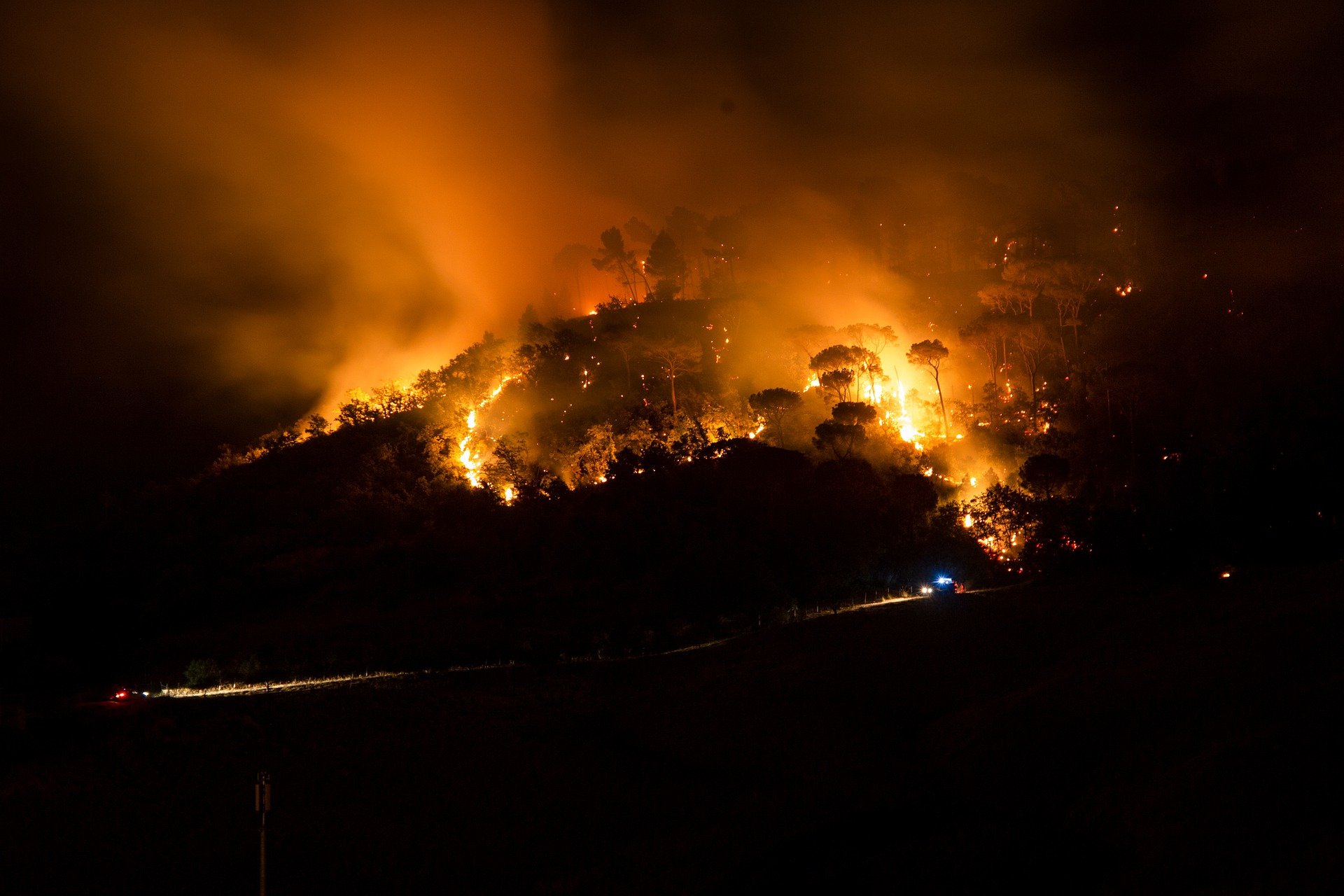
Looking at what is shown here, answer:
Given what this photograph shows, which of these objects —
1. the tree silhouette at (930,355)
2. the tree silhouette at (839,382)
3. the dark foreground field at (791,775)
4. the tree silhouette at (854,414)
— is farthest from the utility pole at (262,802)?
the tree silhouette at (930,355)

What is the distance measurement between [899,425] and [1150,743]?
4502 cm

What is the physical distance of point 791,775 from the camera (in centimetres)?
A: 1451

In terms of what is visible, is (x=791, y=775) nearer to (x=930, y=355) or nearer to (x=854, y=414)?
(x=854, y=414)

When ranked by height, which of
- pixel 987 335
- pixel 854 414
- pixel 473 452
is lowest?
pixel 854 414

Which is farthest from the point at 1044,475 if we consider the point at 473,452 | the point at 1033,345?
the point at 473,452

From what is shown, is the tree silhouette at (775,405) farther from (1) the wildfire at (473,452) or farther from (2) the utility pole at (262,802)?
(2) the utility pole at (262,802)

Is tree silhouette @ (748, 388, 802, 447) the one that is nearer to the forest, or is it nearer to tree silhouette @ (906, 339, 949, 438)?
the forest

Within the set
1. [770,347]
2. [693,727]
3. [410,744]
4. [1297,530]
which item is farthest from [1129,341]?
[410,744]

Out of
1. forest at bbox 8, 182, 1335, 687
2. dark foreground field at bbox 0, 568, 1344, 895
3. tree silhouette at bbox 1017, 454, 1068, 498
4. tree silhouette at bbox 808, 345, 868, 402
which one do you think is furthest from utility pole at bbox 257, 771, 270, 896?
tree silhouette at bbox 808, 345, 868, 402

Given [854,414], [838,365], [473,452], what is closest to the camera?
[854,414]

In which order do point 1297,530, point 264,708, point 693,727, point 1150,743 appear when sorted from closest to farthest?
point 1150,743, point 693,727, point 264,708, point 1297,530

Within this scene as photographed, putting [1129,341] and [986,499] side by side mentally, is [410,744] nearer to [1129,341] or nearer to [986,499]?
[986,499]

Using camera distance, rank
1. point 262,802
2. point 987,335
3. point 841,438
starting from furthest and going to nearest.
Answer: point 987,335
point 841,438
point 262,802

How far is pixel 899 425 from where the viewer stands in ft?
184
